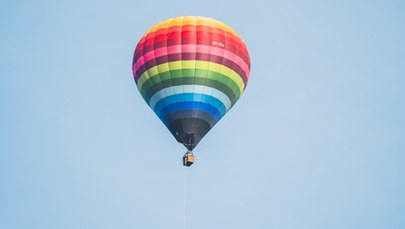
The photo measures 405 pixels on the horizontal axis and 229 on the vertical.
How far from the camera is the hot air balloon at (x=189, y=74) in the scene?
35562 millimetres

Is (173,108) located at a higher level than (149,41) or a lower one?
lower

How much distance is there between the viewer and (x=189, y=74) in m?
35.5

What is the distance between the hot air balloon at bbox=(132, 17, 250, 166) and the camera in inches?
1400

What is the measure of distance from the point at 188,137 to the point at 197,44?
14.1 ft

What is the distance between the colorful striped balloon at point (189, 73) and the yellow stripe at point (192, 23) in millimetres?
83

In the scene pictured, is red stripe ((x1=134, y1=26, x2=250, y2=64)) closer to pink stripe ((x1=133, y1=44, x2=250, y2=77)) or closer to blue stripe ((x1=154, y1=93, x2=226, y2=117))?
pink stripe ((x1=133, y1=44, x2=250, y2=77))

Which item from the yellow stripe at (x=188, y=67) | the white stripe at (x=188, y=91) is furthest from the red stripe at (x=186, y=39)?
the white stripe at (x=188, y=91)

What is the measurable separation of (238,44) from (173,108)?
4.40 metres

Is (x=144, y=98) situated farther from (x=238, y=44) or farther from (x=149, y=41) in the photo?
(x=238, y=44)

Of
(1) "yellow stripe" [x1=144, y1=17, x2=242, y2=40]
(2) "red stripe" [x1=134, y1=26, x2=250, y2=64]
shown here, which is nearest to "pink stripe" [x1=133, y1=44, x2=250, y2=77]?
(2) "red stripe" [x1=134, y1=26, x2=250, y2=64]

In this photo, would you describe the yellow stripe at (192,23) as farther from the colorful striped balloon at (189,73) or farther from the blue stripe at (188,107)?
the blue stripe at (188,107)

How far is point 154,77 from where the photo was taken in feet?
118

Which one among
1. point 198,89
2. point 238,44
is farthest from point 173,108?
point 238,44

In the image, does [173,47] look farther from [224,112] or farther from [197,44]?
[224,112]
